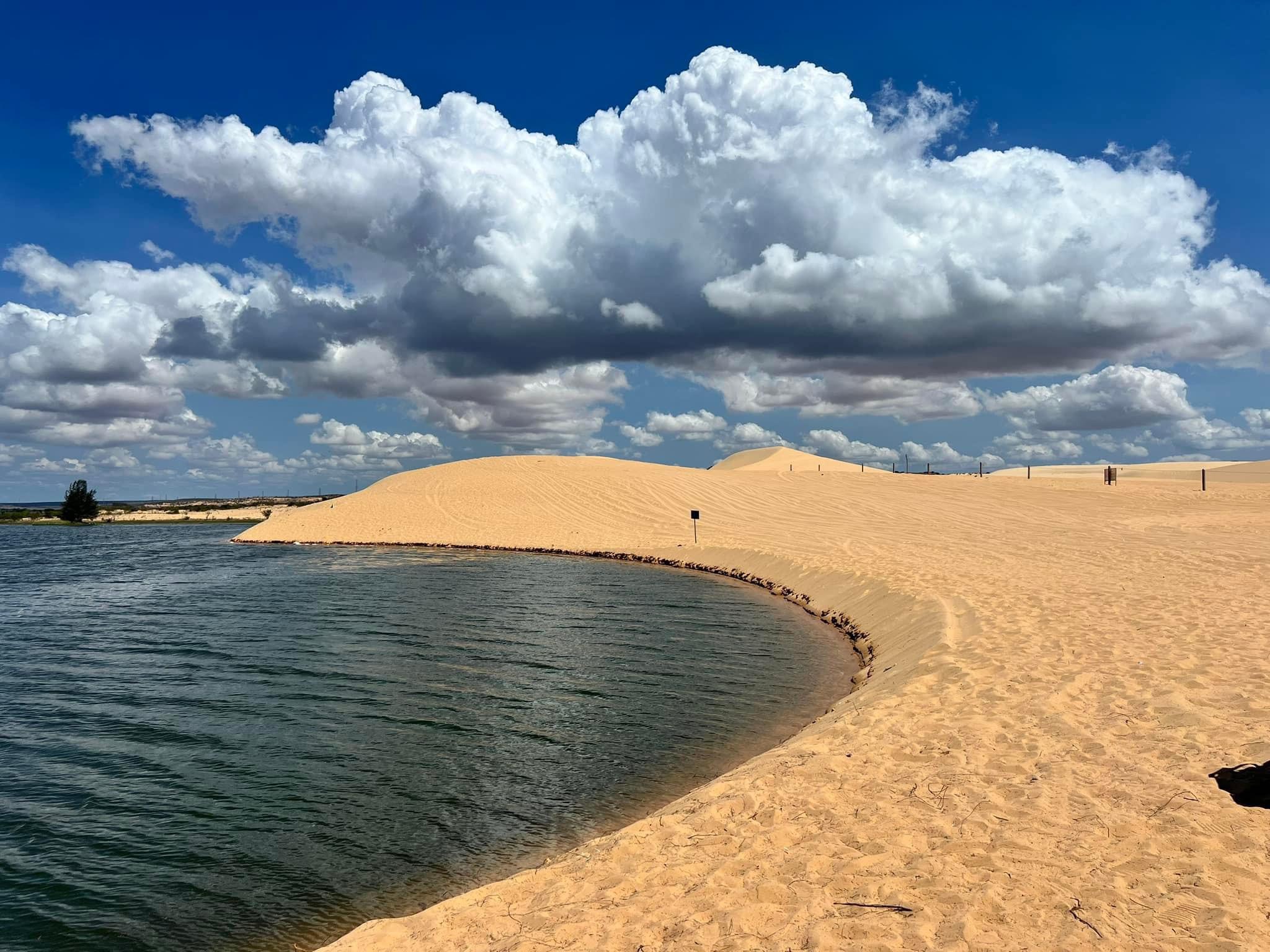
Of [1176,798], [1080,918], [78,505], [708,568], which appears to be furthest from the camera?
[78,505]

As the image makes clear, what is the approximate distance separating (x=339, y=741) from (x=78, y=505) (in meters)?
105

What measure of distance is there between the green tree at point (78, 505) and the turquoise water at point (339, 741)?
85.4m

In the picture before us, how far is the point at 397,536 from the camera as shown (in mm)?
48688

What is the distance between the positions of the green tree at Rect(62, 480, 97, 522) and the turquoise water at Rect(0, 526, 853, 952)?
85.4 metres

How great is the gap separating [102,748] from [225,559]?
33.0 m

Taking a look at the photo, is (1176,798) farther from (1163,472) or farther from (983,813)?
(1163,472)

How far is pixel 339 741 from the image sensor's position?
11.4m

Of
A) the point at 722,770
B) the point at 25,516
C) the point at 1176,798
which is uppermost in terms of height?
the point at 1176,798

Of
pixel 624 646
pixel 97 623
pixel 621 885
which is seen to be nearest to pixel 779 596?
pixel 624 646

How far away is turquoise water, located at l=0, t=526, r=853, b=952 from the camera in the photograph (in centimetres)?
745

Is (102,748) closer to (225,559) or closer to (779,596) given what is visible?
(779,596)

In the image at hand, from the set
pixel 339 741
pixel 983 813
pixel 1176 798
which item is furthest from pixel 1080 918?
pixel 339 741

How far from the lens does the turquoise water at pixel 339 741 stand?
7.45 meters

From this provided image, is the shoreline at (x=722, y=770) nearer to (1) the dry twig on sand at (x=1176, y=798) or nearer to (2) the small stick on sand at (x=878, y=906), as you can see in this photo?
(2) the small stick on sand at (x=878, y=906)
